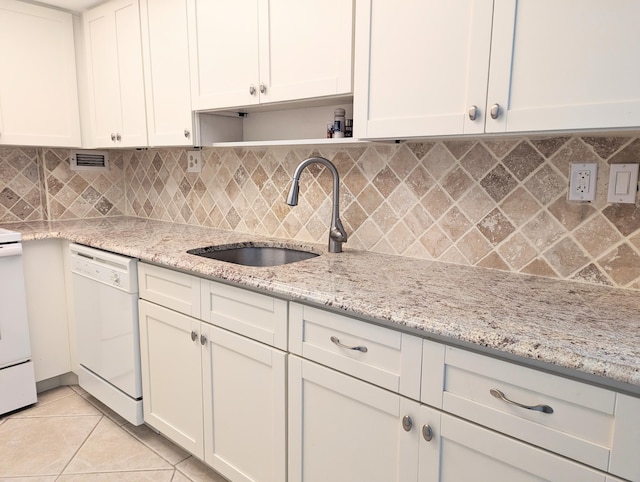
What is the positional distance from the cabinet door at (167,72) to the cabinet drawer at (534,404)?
5.33ft

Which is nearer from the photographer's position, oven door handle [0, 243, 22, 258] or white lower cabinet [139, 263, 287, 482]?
white lower cabinet [139, 263, 287, 482]

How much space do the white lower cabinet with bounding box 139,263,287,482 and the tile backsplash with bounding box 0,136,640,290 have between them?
0.65 meters

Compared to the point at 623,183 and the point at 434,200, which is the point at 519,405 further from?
the point at 434,200

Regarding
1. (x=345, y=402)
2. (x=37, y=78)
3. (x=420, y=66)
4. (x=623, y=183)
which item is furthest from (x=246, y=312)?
(x=37, y=78)

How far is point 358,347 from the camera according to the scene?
119 cm

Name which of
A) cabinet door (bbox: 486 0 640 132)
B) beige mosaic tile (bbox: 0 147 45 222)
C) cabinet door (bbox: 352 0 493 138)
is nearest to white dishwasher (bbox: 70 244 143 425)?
beige mosaic tile (bbox: 0 147 45 222)

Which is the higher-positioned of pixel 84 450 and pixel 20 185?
pixel 20 185

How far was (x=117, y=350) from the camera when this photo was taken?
2.05 meters

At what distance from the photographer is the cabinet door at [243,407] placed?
1424 millimetres

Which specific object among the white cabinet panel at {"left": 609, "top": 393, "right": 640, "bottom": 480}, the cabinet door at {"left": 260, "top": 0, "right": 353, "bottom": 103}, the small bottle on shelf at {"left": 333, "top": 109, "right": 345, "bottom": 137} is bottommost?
the white cabinet panel at {"left": 609, "top": 393, "right": 640, "bottom": 480}

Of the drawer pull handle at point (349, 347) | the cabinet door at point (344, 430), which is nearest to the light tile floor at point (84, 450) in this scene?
the cabinet door at point (344, 430)

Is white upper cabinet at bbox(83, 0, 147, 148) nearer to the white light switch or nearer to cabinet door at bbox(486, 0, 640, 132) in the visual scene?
cabinet door at bbox(486, 0, 640, 132)

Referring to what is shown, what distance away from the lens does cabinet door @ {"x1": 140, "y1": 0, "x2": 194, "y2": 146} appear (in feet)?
6.70

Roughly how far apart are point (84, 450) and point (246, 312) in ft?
3.78
